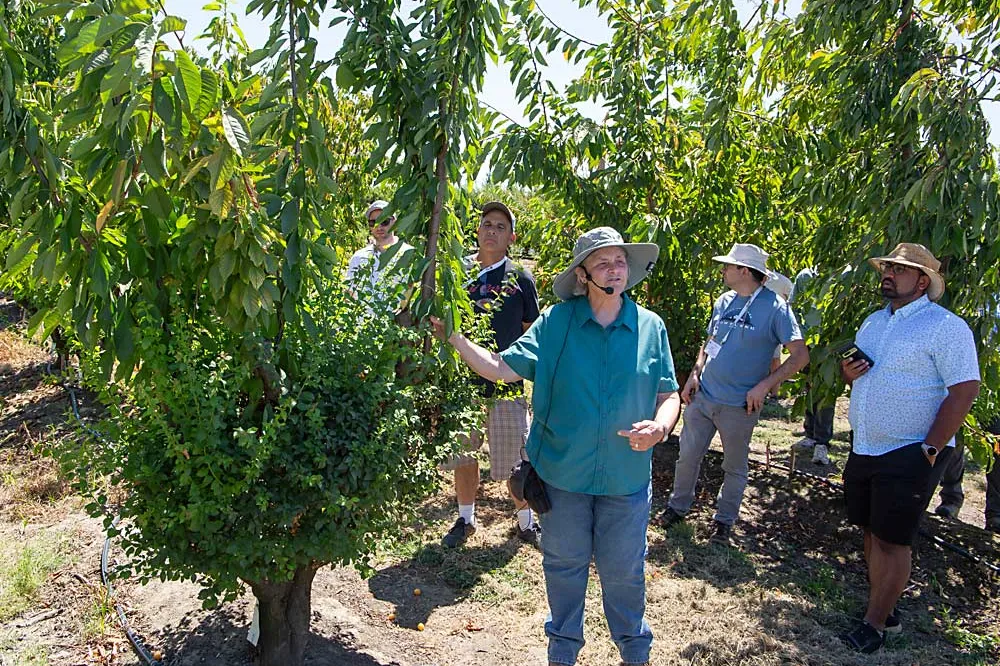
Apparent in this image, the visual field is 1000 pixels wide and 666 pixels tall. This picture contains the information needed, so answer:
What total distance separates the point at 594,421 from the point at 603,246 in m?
0.63

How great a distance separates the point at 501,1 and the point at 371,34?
0.45 m

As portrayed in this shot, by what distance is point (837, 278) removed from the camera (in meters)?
4.08

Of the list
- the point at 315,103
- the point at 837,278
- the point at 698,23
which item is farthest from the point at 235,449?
the point at 698,23

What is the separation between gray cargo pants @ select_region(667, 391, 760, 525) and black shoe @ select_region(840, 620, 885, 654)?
1182mm

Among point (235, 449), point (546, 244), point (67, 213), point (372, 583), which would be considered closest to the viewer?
point (67, 213)

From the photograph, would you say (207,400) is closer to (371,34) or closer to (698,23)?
(371,34)

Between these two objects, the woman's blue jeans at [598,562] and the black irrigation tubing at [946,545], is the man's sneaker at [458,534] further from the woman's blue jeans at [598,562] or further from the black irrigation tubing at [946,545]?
the black irrigation tubing at [946,545]

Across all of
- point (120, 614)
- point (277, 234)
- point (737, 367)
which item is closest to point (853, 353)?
point (737, 367)

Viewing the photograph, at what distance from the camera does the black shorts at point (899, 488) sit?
134 inches

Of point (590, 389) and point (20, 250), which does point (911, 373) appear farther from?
point (20, 250)

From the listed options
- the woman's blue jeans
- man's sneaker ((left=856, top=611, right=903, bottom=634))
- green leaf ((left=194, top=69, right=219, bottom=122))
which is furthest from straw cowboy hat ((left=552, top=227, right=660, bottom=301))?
man's sneaker ((left=856, top=611, right=903, bottom=634))

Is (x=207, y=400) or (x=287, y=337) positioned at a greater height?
(x=287, y=337)

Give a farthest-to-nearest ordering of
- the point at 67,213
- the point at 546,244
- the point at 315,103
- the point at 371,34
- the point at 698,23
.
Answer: the point at 546,244
the point at 698,23
the point at 371,34
the point at 315,103
the point at 67,213

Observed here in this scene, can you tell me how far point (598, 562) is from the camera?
2.89 meters
